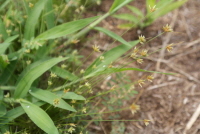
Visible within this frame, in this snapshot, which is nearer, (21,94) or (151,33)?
(21,94)

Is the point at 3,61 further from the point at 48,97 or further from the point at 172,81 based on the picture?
the point at 172,81

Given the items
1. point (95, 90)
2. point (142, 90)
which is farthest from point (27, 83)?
point (142, 90)

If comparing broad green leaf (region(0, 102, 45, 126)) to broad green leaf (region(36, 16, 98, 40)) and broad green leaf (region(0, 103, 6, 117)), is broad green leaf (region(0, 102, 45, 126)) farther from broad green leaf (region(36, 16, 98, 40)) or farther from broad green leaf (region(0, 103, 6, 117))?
broad green leaf (region(36, 16, 98, 40))

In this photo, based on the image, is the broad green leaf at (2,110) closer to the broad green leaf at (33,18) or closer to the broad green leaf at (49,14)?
the broad green leaf at (33,18)

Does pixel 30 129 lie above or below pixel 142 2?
below

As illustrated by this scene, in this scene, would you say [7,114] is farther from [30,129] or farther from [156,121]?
[156,121]

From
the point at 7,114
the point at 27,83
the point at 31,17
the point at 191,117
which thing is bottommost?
the point at 191,117

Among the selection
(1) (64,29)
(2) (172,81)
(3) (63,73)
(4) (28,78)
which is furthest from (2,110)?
(2) (172,81)
